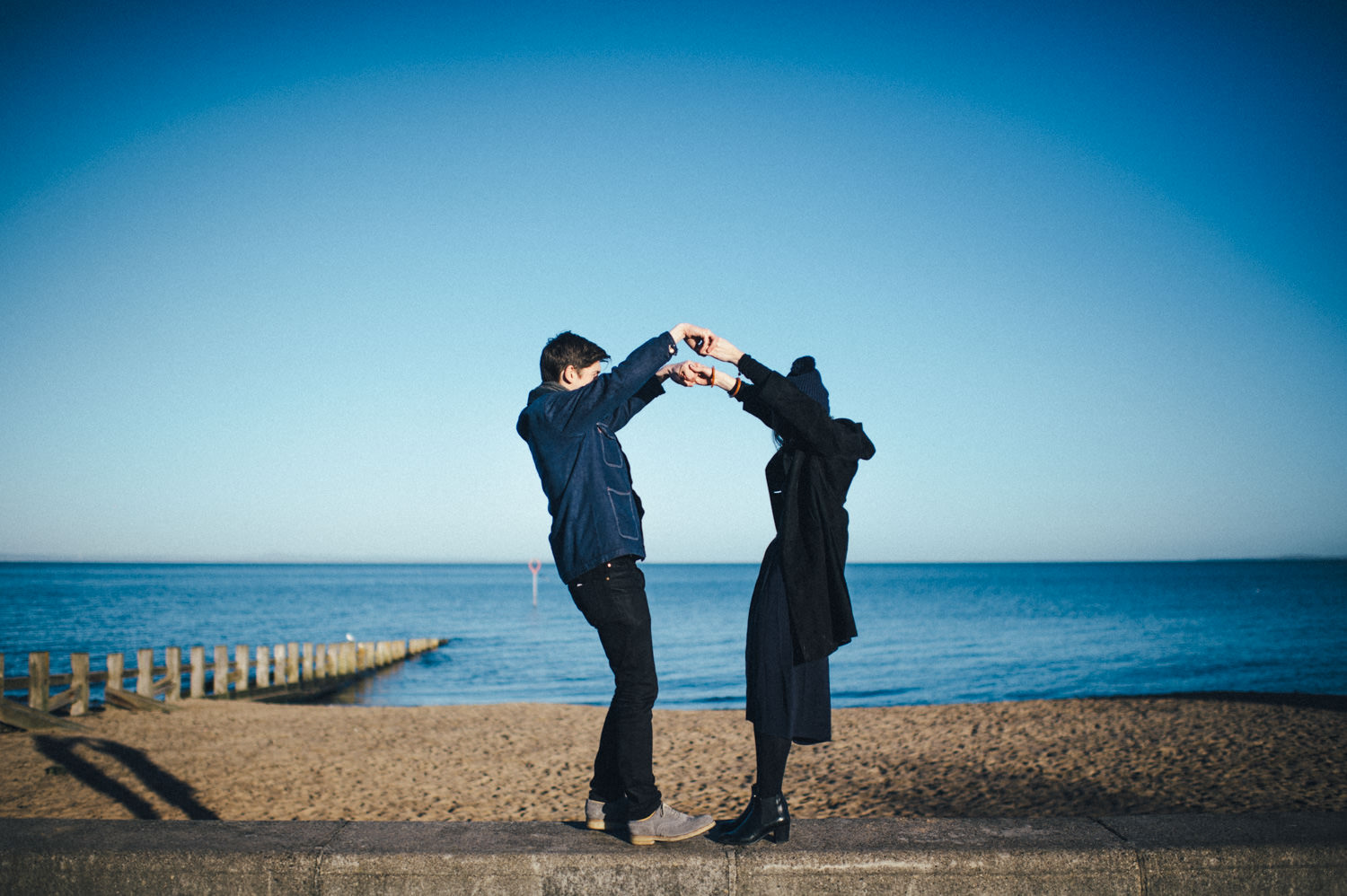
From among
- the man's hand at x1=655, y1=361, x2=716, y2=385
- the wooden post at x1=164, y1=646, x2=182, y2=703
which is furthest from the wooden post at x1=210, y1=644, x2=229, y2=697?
the man's hand at x1=655, y1=361, x2=716, y2=385

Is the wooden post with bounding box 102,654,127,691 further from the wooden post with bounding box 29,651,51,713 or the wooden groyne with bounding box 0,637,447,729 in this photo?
the wooden post with bounding box 29,651,51,713

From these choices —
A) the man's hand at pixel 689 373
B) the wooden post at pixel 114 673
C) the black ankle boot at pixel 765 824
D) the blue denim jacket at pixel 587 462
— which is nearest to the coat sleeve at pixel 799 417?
the man's hand at pixel 689 373

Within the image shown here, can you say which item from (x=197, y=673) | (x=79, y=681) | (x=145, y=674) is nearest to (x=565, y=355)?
(x=79, y=681)

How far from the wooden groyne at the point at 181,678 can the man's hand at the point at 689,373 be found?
1150 cm

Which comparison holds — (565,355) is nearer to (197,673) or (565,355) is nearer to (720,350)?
(720,350)

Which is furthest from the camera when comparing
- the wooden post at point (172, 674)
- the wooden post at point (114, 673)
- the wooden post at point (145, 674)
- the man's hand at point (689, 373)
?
the wooden post at point (172, 674)

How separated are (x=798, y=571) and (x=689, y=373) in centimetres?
93

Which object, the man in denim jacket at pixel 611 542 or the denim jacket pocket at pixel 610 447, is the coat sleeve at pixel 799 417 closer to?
the man in denim jacket at pixel 611 542

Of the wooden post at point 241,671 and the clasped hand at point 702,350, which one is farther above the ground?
the clasped hand at point 702,350

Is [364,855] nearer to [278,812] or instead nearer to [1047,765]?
[278,812]

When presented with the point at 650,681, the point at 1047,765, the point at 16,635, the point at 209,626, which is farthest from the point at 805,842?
the point at 209,626

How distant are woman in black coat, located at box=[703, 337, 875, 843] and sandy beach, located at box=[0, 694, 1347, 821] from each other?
4467 millimetres

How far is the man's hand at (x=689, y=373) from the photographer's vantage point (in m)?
Answer: 3.17

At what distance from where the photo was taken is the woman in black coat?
9.66 ft
